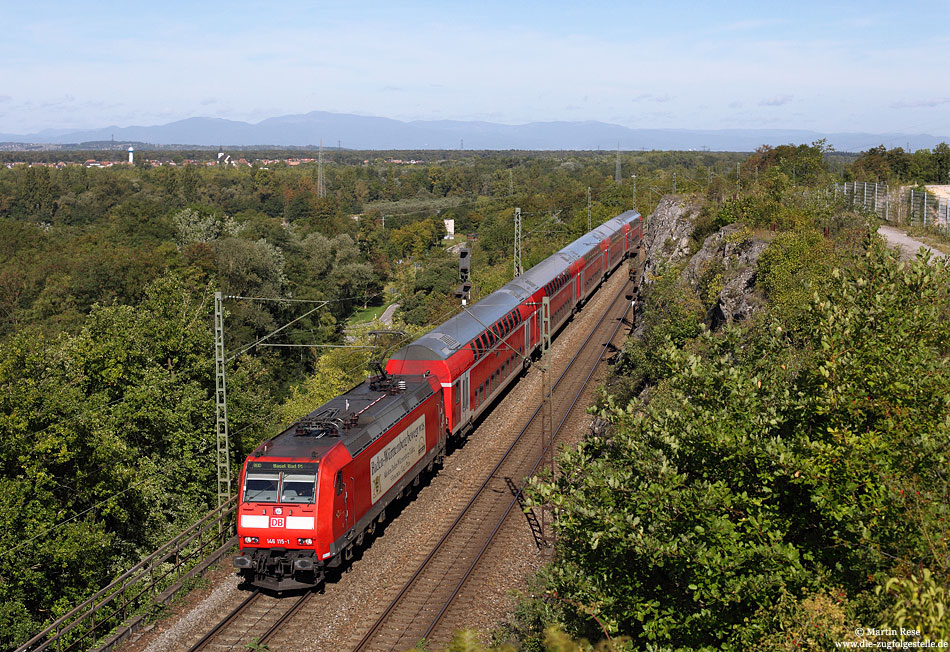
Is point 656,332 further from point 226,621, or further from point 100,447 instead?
point 100,447

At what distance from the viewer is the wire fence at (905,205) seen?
125ft

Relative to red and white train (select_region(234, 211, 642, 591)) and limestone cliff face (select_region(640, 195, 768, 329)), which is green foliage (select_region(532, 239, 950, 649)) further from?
limestone cliff face (select_region(640, 195, 768, 329))

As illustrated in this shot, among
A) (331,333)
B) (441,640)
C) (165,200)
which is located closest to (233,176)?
(165,200)

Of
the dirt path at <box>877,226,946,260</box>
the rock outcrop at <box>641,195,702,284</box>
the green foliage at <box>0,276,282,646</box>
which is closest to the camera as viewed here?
the green foliage at <box>0,276,282,646</box>

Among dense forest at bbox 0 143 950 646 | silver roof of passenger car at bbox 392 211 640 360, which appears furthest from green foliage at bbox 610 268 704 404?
silver roof of passenger car at bbox 392 211 640 360

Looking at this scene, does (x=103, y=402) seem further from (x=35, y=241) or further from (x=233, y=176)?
(x=233, y=176)

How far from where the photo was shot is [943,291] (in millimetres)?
13555

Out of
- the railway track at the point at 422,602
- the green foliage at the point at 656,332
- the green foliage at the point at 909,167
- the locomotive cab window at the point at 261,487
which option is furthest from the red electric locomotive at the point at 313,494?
the green foliage at the point at 909,167

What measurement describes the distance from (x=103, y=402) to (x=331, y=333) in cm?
4136

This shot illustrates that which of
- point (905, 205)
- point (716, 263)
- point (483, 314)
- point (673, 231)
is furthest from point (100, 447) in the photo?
point (905, 205)

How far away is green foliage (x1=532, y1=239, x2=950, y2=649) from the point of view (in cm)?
980

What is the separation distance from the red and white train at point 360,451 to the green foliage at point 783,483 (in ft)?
20.8

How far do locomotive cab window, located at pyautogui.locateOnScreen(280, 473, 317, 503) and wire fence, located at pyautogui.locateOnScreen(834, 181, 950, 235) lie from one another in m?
29.0

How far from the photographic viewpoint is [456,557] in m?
20.5
